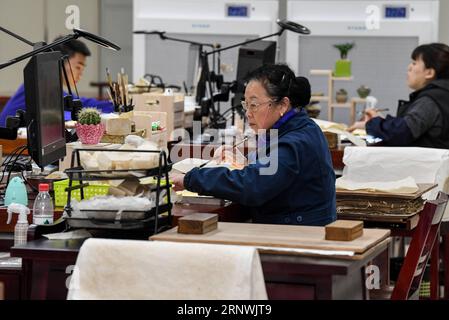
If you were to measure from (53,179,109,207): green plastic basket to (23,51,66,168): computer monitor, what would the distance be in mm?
90

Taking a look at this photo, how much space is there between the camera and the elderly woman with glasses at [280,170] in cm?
285

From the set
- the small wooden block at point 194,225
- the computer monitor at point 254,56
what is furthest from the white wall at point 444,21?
the small wooden block at point 194,225

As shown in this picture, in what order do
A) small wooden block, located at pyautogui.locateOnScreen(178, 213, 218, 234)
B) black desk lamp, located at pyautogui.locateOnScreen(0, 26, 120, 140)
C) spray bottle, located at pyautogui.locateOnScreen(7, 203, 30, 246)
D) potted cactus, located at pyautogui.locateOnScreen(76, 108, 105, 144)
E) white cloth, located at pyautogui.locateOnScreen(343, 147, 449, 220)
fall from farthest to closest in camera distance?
white cloth, located at pyautogui.locateOnScreen(343, 147, 449, 220), potted cactus, located at pyautogui.locateOnScreen(76, 108, 105, 144), black desk lamp, located at pyautogui.locateOnScreen(0, 26, 120, 140), spray bottle, located at pyautogui.locateOnScreen(7, 203, 30, 246), small wooden block, located at pyautogui.locateOnScreen(178, 213, 218, 234)

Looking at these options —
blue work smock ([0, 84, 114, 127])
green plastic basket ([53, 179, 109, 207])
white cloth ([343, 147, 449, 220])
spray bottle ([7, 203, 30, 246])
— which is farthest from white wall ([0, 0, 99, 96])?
spray bottle ([7, 203, 30, 246])

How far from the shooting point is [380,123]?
17.0 ft

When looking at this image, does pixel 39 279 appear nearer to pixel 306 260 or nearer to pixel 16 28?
pixel 306 260

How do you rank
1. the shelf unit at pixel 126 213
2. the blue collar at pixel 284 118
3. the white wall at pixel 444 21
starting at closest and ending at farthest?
the shelf unit at pixel 126 213 < the blue collar at pixel 284 118 < the white wall at pixel 444 21

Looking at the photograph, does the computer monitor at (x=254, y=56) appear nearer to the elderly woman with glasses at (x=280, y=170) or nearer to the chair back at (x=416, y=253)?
the elderly woman with glasses at (x=280, y=170)

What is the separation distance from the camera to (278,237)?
2.36 meters

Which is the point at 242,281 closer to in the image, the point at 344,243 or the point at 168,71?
the point at 344,243

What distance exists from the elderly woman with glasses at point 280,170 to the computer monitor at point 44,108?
457 millimetres

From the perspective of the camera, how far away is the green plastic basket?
2793 millimetres

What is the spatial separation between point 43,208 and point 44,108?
38 centimetres

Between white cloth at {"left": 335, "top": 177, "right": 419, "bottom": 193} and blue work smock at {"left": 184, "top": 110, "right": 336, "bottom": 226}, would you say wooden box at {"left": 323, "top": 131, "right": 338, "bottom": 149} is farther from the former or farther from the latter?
blue work smock at {"left": 184, "top": 110, "right": 336, "bottom": 226}
